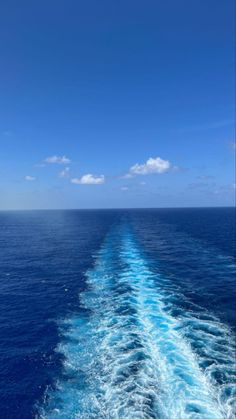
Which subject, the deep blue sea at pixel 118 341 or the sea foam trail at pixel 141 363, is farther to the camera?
the deep blue sea at pixel 118 341

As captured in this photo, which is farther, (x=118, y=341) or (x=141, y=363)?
(x=118, y=341)

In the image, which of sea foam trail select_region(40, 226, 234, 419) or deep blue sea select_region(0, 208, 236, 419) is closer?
sea foam trail select_region(40, 226, 234, 419)

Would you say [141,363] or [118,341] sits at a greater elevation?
[118,341]

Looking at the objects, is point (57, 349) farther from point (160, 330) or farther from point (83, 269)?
point (83, 269)

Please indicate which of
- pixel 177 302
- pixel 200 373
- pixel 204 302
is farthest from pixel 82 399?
pixel 204 302
